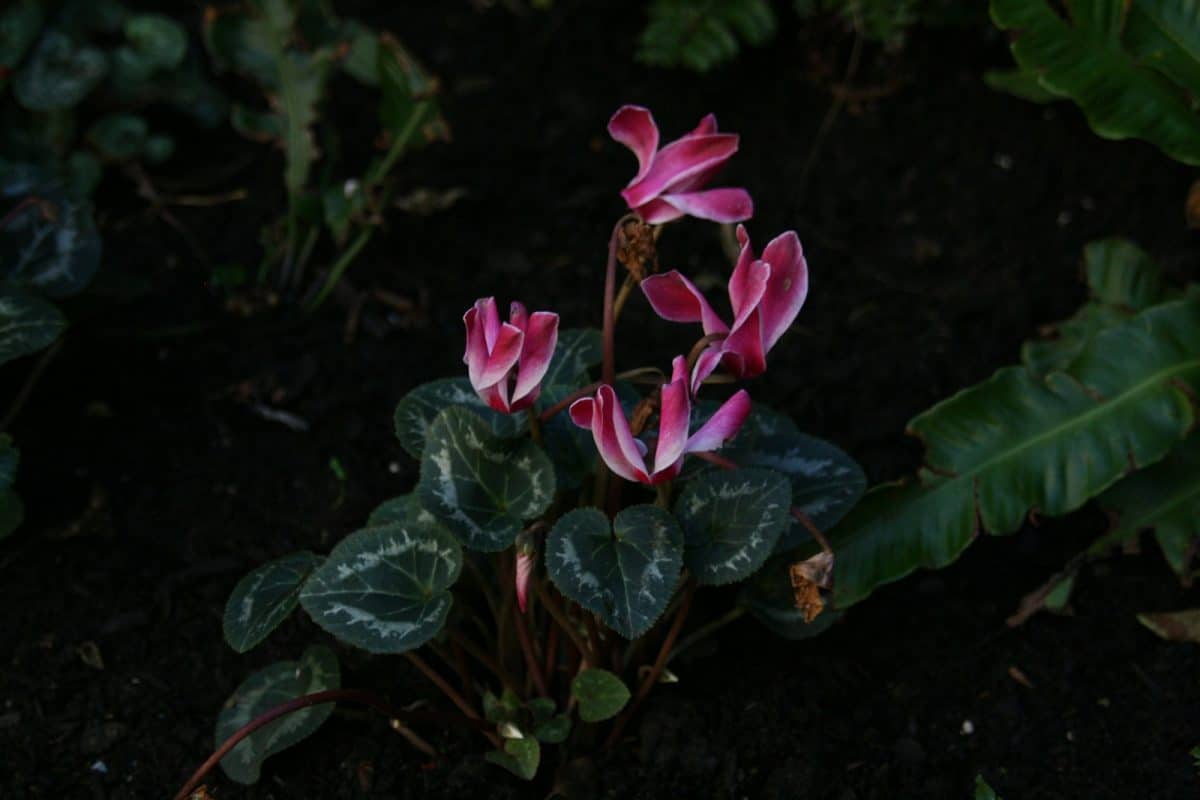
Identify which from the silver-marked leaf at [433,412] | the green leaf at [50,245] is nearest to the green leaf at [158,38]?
the green leaf at [50,245]

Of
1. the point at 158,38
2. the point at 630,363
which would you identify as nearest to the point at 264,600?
the point at 630,363

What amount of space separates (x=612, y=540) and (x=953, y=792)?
738 millimetres

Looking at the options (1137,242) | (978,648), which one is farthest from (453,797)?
(1137,242)

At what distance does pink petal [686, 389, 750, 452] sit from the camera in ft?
5.45

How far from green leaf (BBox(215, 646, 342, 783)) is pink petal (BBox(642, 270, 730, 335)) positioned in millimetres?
772

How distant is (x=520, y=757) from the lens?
2000 mm

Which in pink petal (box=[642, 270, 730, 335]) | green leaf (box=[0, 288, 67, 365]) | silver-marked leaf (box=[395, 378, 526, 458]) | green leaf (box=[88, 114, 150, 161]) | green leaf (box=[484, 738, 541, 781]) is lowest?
green leaf (box=[484, 738, 541, 781])

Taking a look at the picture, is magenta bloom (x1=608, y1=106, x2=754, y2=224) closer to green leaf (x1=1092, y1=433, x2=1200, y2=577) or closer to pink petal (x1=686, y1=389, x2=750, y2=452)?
pink petal (x1=686, y1=389, x2=750, y2=452)

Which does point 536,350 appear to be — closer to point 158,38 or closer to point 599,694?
point 599,694

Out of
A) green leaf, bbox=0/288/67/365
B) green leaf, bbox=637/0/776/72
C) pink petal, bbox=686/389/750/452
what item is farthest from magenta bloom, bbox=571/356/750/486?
green leaf, bbox=637/0/776/72

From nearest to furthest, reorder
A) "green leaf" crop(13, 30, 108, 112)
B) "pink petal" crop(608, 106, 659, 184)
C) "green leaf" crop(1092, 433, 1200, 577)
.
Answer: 1. "pink petal" crop(608, 106, 659, 184)
2. "green leaf" crop(1092, 433, 1200, 577)
3. "green leaf" crop(13, 30, 108, 112)

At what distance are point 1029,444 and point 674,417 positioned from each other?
0.98 m

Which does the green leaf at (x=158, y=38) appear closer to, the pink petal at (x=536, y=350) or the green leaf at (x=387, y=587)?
the green leaf at (x=387, y=587)

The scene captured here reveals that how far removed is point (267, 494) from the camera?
2533mm
